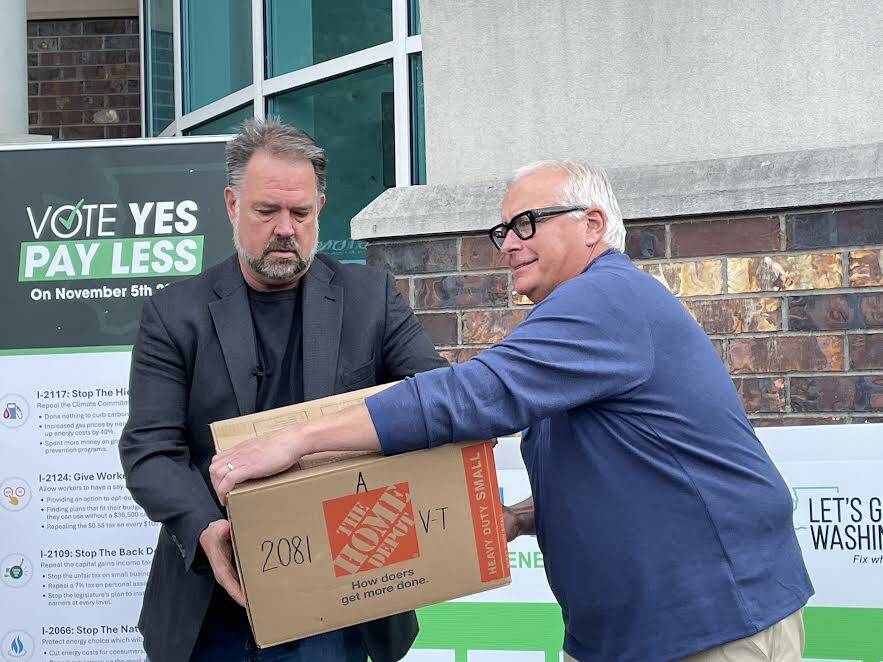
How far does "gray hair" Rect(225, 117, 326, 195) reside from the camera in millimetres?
2414

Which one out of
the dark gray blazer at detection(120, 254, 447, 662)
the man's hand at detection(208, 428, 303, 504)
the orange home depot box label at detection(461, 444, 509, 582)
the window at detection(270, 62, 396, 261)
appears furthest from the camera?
the window at detection(270, 62, 396, 261)

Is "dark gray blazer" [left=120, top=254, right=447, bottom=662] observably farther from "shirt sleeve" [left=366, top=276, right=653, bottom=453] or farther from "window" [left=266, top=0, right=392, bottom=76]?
"window" [left=266, top=0, right=392, bottom=76]

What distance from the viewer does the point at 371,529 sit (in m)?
1.94

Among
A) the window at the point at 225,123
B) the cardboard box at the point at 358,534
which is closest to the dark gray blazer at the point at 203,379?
the cardboard box at the point at 358,534

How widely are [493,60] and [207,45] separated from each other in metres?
3.39

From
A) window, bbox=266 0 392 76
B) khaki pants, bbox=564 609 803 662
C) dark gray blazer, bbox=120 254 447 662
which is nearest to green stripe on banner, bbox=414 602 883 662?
dark gray blazer, bbox=120 254 447 662

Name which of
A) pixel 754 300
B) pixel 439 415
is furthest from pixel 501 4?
pixel 439 415

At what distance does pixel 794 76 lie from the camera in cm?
363

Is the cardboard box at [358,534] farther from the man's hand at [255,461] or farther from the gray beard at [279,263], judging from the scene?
the gray beard at [279,263]

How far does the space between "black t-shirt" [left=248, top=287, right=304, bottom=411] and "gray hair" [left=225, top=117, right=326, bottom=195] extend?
0.87 feet

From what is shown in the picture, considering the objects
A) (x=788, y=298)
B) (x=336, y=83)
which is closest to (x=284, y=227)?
(x=788, y=298)

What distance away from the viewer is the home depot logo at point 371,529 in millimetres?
1926

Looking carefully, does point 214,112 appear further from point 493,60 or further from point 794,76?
point 794,76

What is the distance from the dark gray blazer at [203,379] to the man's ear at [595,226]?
50 cm
